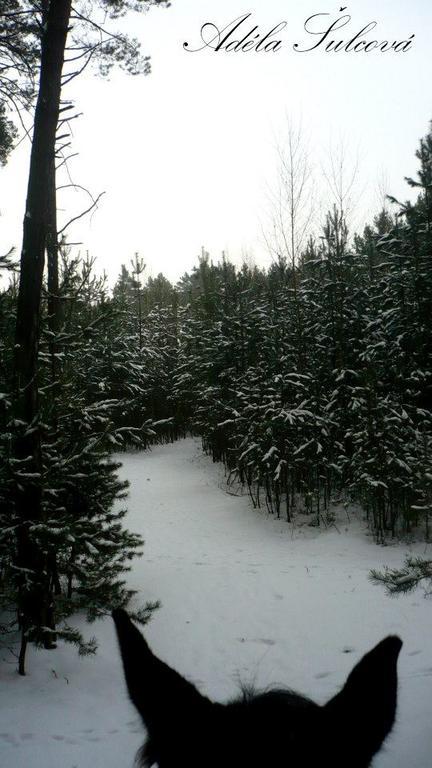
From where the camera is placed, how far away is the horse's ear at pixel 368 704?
40.8 inches

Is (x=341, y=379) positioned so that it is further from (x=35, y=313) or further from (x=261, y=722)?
(x=261, y=722)

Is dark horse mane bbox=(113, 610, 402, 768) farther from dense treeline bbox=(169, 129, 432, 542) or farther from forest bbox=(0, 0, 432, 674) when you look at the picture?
dense treeline bbox=(169, 129, 432, 542)

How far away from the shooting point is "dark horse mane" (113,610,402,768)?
40.1 inches

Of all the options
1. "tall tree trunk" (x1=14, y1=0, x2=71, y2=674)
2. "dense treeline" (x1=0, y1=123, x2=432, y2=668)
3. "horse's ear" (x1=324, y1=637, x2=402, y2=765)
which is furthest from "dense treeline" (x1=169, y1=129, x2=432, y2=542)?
"horse's ear" (x1=324, y1=637, x2=402, y2=765)

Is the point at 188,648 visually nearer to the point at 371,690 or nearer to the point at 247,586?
the point at 247,586

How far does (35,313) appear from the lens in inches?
202

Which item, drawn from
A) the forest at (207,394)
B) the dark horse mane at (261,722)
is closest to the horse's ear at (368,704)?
the dark horse mane at (261,722)

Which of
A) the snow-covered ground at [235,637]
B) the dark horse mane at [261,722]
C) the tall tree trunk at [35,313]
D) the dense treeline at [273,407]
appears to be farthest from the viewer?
the dense treeline at [273,407]

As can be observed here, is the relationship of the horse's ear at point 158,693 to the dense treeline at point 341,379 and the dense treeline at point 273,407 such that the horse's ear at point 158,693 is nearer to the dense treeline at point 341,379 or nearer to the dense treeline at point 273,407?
the dense treeline at point 273,407

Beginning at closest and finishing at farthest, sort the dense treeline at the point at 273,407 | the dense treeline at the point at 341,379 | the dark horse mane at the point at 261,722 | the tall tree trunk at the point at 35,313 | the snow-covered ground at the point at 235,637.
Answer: the dark horse mane at the point at 261,722, the snow-covered ground at the point at 235,637, the tall tree trunk at the point at 35,313, the dense treeline at the point at 273,407, the dense treeline at the point at 341,379

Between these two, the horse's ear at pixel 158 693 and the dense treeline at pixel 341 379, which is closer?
the horse's ear at pixel 158 693

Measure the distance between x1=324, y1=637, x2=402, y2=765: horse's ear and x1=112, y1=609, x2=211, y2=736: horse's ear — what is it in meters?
0.34

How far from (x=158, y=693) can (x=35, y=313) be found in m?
4.83

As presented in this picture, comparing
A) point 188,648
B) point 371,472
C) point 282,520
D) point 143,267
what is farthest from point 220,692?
point 143,267
